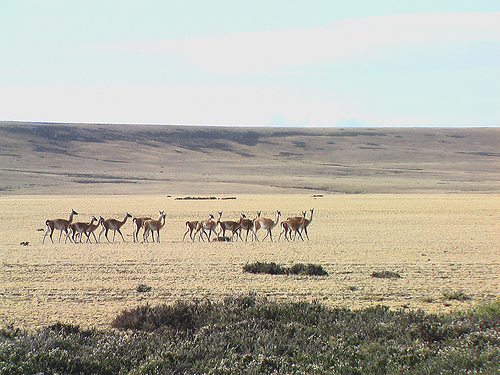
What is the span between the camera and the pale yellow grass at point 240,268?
11.8 m

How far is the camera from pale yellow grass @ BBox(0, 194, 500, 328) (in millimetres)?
11820

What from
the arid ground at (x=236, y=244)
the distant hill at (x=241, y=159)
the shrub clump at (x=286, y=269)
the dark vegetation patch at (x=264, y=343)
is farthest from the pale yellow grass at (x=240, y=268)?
the distant hill at (x=241, y=159)

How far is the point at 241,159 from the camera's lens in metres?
117

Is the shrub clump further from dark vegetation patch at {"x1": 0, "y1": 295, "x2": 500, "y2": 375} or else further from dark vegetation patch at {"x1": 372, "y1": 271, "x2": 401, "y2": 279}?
dark vegetation patch at {"x1": 0, "y1": 295, "x2": 500, "y2": 375}

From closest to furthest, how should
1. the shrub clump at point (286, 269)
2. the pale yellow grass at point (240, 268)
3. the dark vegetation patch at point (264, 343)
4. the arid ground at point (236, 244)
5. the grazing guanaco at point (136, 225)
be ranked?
the dark vegetation patch at point (264, 343)
the pale yellow grass at point (240, 268)
the arid ground at point (236, 244)
the shrub clump at point (286, 269)
the grazing guanaco at point (136, 225)

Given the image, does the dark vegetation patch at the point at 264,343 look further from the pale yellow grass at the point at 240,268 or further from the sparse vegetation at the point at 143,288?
the sparse vegetation at the point at 143,288

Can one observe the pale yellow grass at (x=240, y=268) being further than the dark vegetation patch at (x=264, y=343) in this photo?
Yes

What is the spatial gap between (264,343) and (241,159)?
109217 millimetres

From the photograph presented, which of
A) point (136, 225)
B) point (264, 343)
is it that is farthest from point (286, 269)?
point (136, 225)

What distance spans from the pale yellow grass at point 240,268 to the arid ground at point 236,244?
0.14 feet

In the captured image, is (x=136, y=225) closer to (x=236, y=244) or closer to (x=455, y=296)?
(x=236, y=244)

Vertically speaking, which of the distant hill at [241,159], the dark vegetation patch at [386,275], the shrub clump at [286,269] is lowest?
the distant hill at [241,159]

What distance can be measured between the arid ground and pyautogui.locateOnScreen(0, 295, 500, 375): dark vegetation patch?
75.0 inches

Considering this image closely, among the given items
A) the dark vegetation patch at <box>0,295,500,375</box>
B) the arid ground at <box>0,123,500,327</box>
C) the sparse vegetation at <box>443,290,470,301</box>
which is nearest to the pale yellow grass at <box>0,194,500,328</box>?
the arid ground at <box>0,123,500,327</box>
